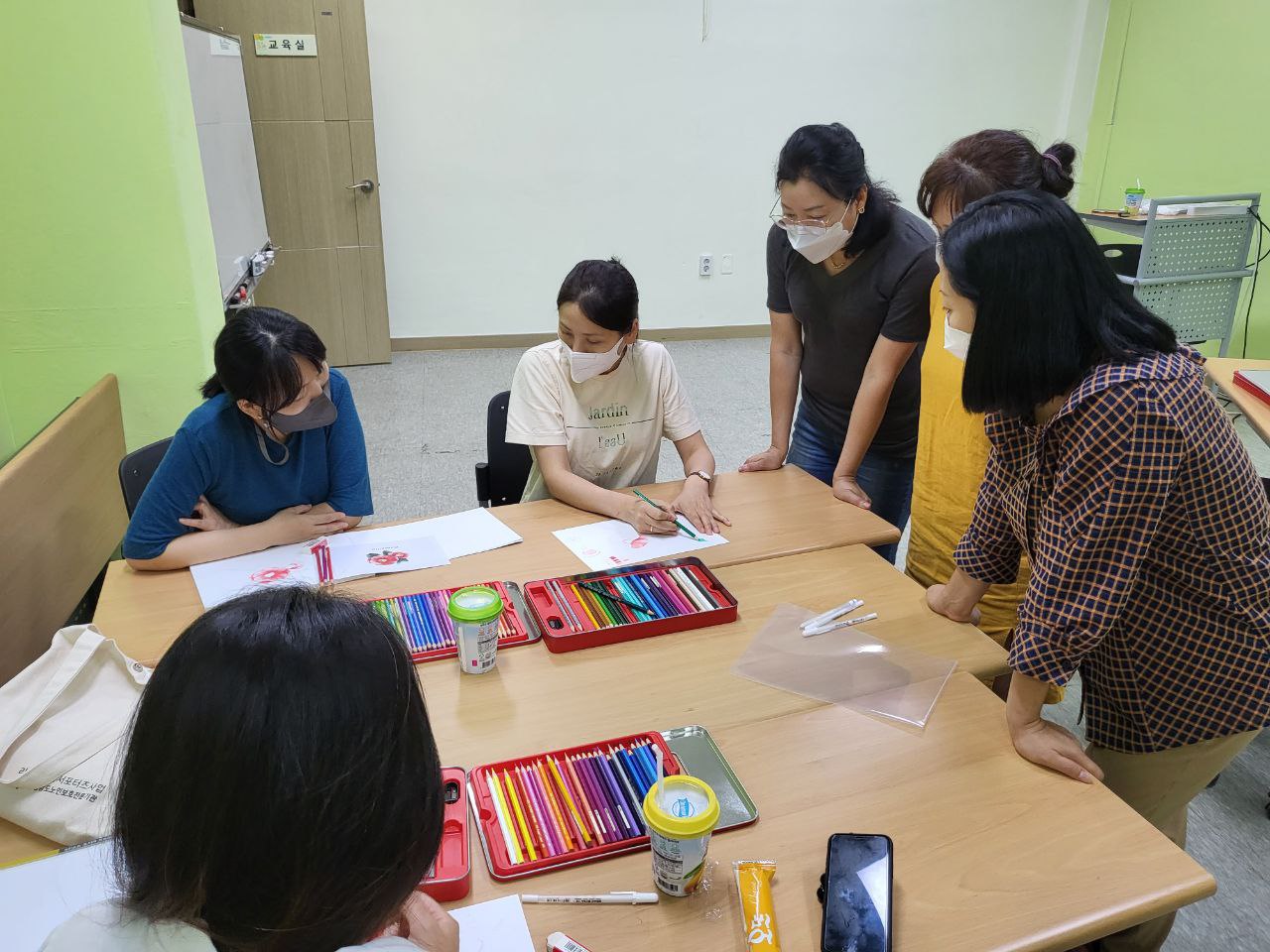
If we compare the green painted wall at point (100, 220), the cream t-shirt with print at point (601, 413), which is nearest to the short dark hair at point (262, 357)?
the cream t-shirt with print at point (601, 413)

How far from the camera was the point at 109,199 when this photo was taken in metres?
2.24

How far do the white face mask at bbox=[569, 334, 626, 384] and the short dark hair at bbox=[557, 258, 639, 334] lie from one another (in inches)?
2.7

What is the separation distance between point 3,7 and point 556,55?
10.9 ft

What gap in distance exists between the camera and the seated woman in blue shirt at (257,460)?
1.53 meters

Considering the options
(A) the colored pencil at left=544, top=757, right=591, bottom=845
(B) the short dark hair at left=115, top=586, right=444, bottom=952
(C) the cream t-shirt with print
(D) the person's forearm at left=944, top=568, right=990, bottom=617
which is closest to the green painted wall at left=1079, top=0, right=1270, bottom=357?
(C) the cream t-shirt with print

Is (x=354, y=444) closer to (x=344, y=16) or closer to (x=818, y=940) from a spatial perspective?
(x=818, y=940)

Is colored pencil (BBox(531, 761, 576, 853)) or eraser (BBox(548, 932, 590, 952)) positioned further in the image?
colored pencil (BBox(531, 761, 576, 853))

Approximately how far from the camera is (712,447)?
3.95 metres

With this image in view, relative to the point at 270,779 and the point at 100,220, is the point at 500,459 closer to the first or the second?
the point at 100,220

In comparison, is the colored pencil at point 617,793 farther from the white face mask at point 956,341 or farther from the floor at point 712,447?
the white face mask at point 956,341

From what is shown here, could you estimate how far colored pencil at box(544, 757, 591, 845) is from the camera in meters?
0.99

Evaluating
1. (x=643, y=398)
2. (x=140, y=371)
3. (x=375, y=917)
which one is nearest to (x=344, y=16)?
(x=140, y=371)

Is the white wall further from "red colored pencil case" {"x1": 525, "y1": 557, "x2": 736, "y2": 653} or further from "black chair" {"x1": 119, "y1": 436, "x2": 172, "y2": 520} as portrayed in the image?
"red colored pencil case" {"x1": 525, "y1": 557, "x2": 736, "y2": 653}

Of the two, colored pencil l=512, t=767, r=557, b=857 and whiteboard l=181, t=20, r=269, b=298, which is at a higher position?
whiteboard l=181, t=20, r=269, b=298
